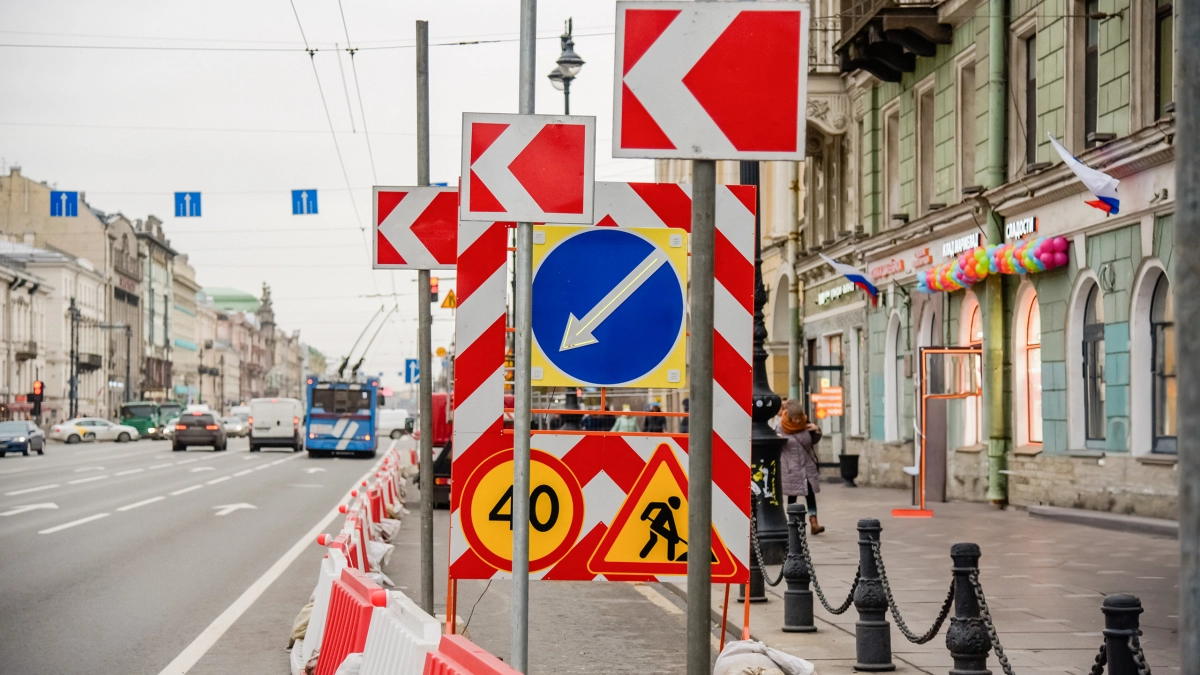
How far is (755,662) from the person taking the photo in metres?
7.18

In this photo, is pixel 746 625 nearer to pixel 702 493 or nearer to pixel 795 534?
pixel 795 534

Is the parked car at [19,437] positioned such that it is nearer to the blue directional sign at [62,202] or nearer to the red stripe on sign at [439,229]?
the blue directional sign at [62,202]

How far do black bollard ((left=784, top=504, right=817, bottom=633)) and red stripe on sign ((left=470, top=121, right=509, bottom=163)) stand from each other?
15.2 feet

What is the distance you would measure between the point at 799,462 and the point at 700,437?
1363 centimetres

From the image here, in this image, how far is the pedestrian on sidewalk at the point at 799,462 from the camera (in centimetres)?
1761

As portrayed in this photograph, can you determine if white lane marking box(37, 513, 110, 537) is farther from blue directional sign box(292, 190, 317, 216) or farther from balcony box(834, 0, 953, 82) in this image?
blue directional sign box(292, 190, 317, 216)

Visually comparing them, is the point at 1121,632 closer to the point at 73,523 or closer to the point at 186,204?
the point at 73,523

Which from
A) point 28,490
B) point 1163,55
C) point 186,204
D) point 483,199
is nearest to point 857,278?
point 1163,55

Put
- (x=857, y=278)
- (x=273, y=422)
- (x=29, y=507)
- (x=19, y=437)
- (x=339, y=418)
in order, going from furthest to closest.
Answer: (x=273, y=422)
(x=19, y=437)
(x=339, y=418)
(x=857, y=278)
(x=29, y=507)

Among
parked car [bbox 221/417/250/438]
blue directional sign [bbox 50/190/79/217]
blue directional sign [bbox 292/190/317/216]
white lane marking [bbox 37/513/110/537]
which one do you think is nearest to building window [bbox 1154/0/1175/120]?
white lane marking [bbox 37/513/110/537]

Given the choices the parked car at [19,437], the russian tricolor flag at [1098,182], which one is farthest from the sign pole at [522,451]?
the parked car at [19,437]

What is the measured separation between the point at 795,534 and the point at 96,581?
6.48 meters

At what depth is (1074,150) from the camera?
20.3 m

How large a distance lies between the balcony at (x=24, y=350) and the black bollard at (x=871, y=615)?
3406 inches
